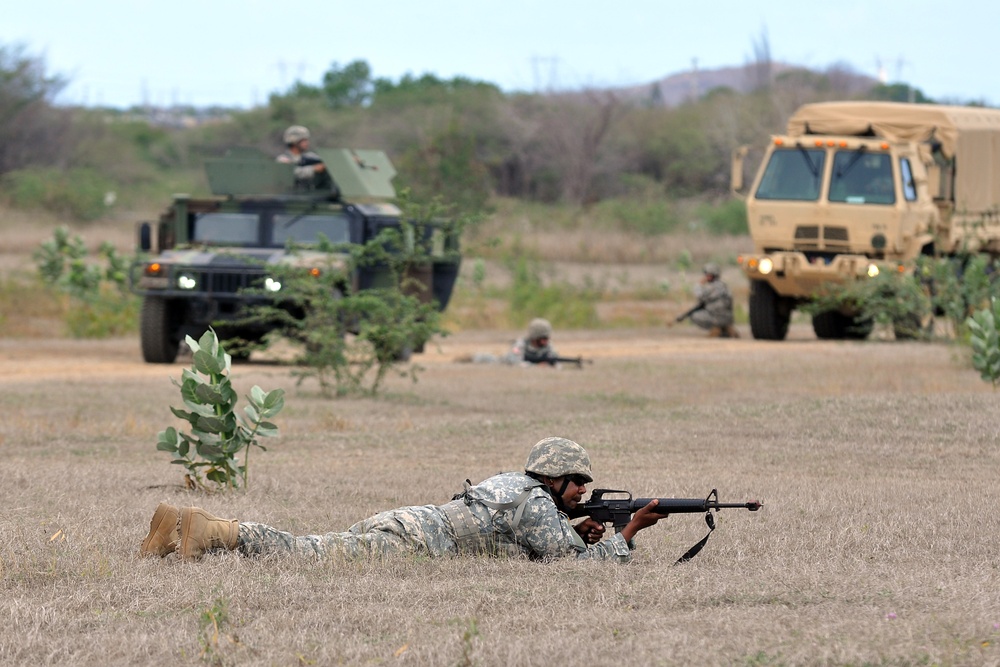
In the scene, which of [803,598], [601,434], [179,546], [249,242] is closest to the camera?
[803,598]

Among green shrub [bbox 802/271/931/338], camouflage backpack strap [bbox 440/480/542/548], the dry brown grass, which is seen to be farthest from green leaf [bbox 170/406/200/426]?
green shrub [bbox 802/271/931/338]

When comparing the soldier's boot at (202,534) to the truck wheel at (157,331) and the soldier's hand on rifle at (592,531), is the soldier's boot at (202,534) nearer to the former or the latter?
the soldier's hand on rifle at (592,531)

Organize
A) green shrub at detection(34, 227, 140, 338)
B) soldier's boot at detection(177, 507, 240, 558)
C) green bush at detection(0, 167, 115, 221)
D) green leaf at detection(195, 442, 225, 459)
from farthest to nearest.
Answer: green bush at detection(0, 167, 115, 221) → green shrub at detection(34, 227, 140, 338) → green leaf at detection(195, 442, 225, 459) → soldier's boot at detection(177, 507, 240, 558)

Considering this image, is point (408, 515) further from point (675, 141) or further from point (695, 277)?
point (675, 141)

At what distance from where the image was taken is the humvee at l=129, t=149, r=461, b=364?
15.9m

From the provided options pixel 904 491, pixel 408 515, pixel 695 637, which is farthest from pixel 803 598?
pixel 904 491

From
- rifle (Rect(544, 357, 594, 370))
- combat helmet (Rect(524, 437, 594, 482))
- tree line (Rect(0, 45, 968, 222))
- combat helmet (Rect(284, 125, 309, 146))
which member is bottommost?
rifle (Rect(544, 357, 594, 370))

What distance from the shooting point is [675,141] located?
59.3m

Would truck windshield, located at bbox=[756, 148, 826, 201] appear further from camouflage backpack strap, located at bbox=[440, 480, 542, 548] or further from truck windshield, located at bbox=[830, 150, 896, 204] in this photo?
camouflage backpack strap, located at bbox=[440, 480, 542, 548]

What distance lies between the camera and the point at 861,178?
1916cm

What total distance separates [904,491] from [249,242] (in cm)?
1021

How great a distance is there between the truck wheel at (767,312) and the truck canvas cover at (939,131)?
216 centimetres

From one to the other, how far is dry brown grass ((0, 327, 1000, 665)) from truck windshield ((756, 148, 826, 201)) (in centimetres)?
497

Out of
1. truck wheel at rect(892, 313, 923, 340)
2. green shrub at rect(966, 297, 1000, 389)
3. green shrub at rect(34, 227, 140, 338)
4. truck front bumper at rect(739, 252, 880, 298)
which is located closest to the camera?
green shrub at rect(966, 297, 1000, 389)
